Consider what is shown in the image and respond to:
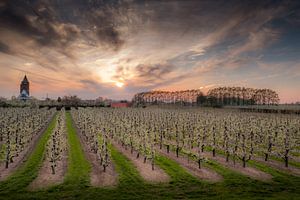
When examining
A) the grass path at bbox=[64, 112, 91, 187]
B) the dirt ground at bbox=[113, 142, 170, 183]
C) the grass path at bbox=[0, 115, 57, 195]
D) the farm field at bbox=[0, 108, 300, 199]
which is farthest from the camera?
the dirt ground at bbox=[113, 142, 170, 183]

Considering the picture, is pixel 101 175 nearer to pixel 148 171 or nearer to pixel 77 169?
pixel 77 169

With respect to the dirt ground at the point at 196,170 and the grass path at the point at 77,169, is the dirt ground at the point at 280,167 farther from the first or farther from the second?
the grass path at the point at 77,169

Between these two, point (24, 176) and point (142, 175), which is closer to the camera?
point (24, 176)

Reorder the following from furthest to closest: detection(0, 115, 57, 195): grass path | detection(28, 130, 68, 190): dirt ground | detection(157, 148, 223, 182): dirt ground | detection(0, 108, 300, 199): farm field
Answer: detection(157, 148, 223, 182): dirt ground, detection(28, 130, 68, 190): dirt ground, detection(0, 115, 57, 195): grass path, detection(0, 108, 300, 199): farm field

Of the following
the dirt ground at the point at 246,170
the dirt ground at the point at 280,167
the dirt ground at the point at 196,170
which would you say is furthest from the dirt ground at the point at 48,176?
the dirt ground at the point at 280,167

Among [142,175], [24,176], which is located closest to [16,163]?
[24,176]

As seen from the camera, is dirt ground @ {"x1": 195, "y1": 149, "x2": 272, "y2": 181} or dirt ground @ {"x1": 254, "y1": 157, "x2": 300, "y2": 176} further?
dirt ground @ {"x1": 254, "y1": 157, "x2": 300, "y2": 176}

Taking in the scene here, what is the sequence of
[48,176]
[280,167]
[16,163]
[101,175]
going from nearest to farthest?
[48,176] < [101,175] < [280,167] < [16,163]

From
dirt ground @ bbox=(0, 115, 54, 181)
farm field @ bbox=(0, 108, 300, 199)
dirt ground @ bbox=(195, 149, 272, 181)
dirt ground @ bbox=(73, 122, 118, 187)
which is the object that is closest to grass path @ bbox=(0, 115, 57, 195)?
farm field @ bbox=(0, 108, 300, 199)

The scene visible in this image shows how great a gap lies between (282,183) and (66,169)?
2572 centimetres

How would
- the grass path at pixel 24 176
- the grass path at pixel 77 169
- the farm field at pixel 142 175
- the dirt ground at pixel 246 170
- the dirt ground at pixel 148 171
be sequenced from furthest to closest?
the dirt ground at pixel 246 170 < the dirt ground at pixel 148 171 < the grass path at pixel 77 169 < the grass path at pixel 24 176 < the farm field at pixel 142 175

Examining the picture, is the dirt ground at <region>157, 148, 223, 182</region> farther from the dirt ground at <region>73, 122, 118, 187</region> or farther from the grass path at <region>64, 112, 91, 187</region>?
the grass path at <region>64, 112, 91, 187</region>

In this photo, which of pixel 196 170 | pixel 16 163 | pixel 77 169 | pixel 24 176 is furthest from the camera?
pixel 16 163

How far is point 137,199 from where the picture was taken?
82.2 ft
